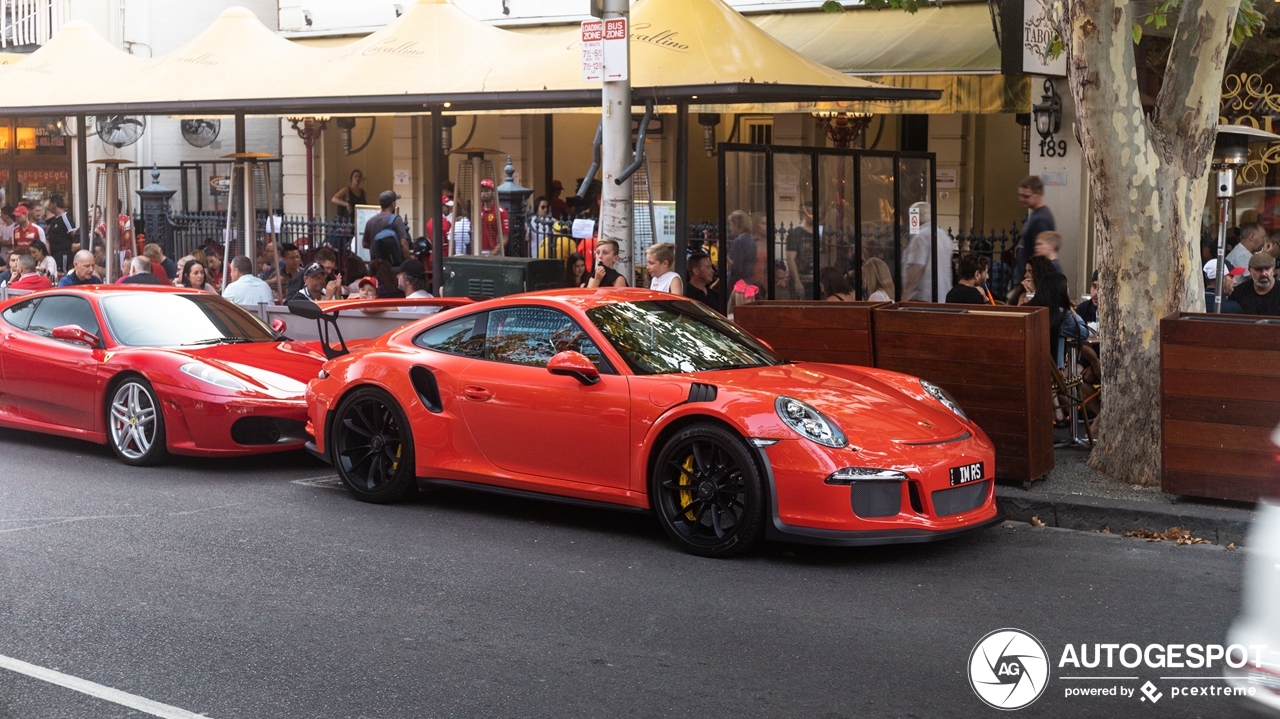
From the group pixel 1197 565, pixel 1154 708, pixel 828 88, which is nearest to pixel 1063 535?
pixel 1197 565

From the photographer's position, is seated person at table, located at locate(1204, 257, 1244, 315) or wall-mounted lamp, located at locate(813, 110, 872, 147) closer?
seated person at table, located at locate(1204, 257, 1244, 315)

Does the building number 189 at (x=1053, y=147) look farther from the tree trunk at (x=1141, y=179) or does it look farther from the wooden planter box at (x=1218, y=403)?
the wooden planter box at (x=1218, y=403)

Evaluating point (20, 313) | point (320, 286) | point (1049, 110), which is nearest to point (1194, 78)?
point (1049, 110)

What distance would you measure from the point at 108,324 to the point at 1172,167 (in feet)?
24.9

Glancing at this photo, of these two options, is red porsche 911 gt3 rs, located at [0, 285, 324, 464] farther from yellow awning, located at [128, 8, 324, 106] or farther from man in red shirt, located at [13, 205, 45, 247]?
man in red shirt, located at [13, 205, 45, 247]

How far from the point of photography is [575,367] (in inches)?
293

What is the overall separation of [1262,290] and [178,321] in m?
8.73

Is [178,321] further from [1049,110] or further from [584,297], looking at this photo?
[1049,110]

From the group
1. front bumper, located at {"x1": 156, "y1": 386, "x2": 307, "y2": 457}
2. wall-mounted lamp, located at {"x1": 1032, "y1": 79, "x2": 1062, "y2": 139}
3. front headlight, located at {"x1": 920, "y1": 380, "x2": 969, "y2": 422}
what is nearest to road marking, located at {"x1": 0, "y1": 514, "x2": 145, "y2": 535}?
front bumper, located at {"x1": 156, "y1": 386, "x2": 307, "y2": 457}

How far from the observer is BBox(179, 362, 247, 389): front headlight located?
381 inches

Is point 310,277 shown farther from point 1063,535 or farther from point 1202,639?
point 1202,639

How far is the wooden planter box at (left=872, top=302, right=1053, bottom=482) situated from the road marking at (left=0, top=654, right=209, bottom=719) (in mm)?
5406

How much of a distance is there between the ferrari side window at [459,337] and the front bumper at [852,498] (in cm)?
216

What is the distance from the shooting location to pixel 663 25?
12.7m
